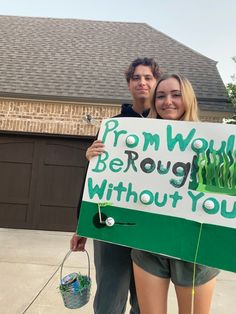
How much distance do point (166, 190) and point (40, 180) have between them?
5.87 meters

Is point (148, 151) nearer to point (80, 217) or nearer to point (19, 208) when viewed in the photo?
point (80, 217)

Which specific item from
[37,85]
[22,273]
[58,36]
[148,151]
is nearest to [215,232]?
[148,151]

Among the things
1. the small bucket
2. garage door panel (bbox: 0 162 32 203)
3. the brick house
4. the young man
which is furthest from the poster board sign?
garage door panel (bbox: 0 162 32 203)

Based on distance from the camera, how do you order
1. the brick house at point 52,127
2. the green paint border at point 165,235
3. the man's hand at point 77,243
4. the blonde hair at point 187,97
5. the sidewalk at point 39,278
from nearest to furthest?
the green paint border at point 165,235, the blonde hair at point 187,97, the man's hand at point 77,243, the sidewalk at point 39,278, the brick house at point 52,127

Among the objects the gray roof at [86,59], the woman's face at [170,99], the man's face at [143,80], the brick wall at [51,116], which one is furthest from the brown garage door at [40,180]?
the woman's face at [170,99]

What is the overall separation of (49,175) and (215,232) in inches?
235

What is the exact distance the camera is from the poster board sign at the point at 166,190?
65.2 inches

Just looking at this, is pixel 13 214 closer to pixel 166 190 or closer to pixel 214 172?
pixel 166 190

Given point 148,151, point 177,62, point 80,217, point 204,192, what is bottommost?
point 80,217

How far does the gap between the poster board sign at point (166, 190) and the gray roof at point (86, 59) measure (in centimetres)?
539

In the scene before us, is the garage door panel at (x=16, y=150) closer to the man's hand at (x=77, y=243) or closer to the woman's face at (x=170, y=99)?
the man's hand at (x=77, y=243)

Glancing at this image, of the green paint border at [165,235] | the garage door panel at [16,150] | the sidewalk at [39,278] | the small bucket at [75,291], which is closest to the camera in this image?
the green paint border at [165,235]

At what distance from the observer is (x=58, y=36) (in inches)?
371

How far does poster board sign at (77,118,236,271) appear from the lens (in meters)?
1.66
